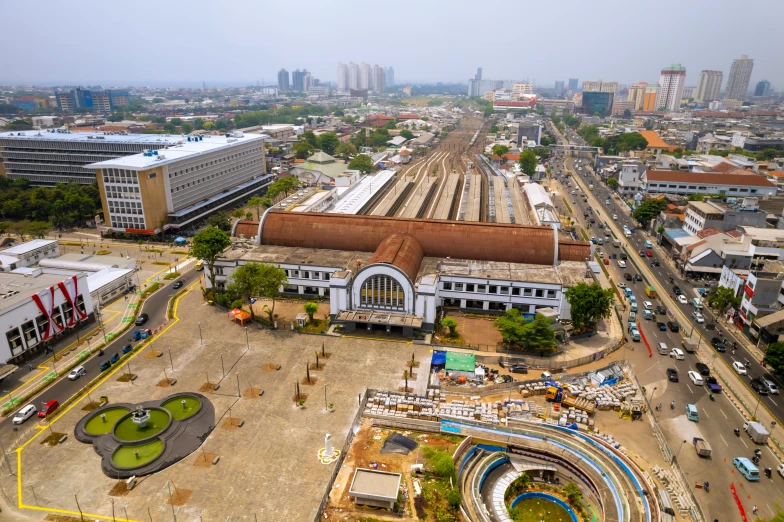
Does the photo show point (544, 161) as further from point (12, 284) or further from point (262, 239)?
point (12, 284)

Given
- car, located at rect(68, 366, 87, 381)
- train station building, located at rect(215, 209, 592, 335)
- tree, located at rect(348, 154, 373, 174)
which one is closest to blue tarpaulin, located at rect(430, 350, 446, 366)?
train station building, located at rect(215, 209, 592, 335)

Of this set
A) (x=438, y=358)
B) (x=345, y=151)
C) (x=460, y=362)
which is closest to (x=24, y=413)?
(x=438, y=358)

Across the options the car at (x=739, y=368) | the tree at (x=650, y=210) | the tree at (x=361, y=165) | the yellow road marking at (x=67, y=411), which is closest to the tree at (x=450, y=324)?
the car at (x=739, y=368)

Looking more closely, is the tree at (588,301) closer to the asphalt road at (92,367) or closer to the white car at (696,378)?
the white car at (696,378)

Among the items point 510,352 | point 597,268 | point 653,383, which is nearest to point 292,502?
point 510,352

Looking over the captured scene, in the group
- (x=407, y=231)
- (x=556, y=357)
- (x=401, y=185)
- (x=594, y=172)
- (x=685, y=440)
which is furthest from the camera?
(x=594, y=172)

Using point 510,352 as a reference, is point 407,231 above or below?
above

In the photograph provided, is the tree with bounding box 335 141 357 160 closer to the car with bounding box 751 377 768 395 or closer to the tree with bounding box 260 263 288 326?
the tree with bounding box 260 263 288 326
